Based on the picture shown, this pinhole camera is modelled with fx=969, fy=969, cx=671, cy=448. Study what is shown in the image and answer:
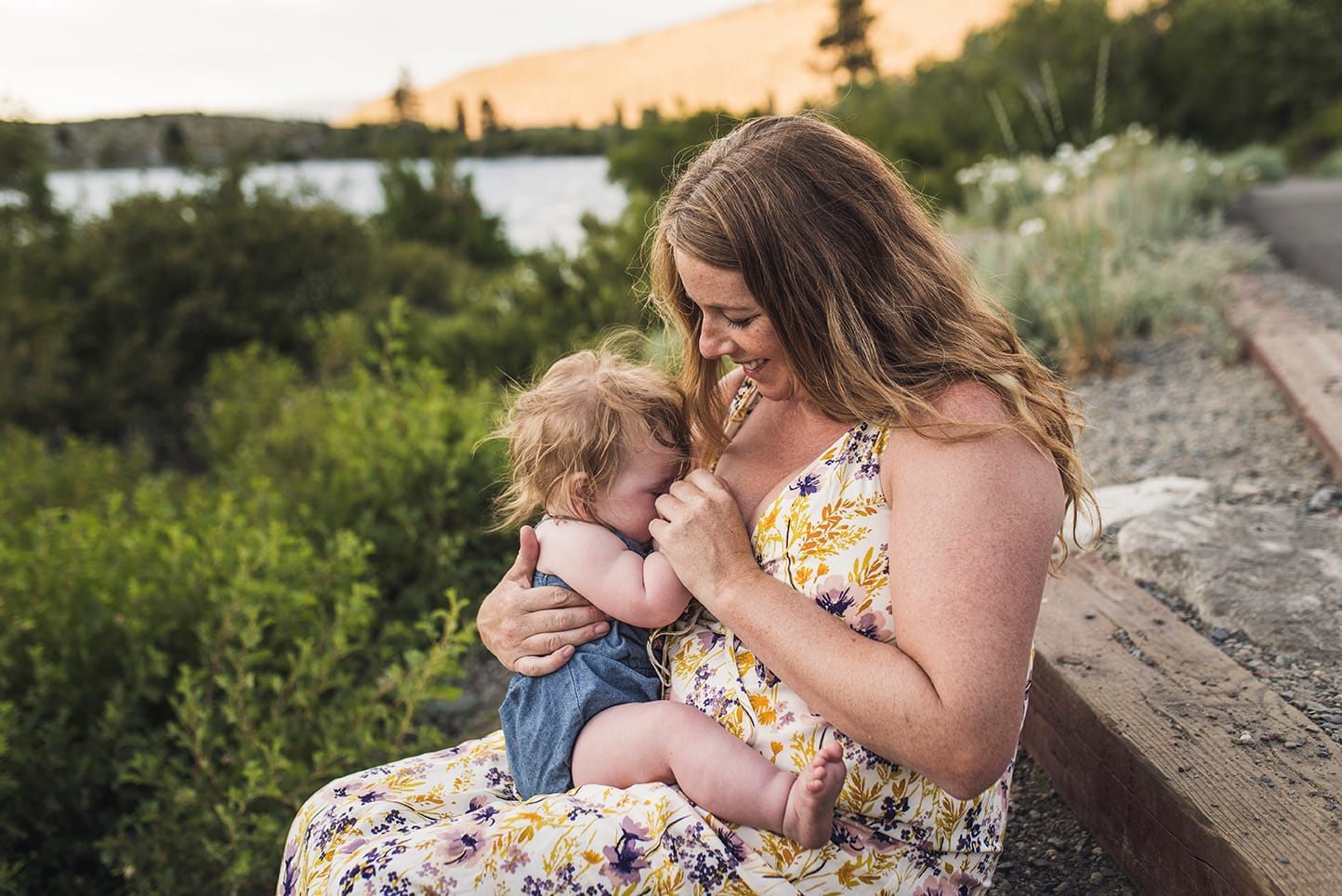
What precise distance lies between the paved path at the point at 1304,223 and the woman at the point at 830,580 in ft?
19.0

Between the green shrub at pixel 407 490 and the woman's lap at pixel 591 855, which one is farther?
the green shrub at pixel 407 490

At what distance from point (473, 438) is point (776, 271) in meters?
2.99

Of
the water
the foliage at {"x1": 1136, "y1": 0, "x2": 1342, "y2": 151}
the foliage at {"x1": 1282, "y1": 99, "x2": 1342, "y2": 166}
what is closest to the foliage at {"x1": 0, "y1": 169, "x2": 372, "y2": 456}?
the water

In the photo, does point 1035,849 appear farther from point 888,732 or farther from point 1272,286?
point 1272,286

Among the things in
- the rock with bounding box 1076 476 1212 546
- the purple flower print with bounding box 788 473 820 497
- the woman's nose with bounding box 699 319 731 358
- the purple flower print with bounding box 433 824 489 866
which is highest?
the woman's nose with bounding box 699 319 731 358

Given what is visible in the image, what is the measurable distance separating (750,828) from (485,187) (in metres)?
16.0

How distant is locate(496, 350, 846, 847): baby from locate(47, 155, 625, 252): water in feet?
20.0

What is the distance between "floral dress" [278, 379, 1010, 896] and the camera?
1362 mm

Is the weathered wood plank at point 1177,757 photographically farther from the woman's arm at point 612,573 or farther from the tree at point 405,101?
the tree at point 405,101

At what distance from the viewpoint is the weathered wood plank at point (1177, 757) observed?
146 centimetres

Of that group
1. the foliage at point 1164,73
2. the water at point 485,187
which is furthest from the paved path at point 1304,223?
the foliage at point 1164,73

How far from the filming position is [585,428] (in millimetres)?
1844

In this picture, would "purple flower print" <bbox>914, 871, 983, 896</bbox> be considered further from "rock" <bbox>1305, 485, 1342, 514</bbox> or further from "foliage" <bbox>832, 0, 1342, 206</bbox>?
"foliage" <bbox>832, 0, 1342, 206</bbox>

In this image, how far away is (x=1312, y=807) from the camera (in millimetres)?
1538
